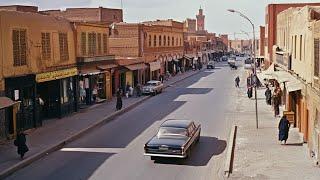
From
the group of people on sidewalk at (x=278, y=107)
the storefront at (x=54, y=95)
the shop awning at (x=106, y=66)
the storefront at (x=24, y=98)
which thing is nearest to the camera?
the group of people on sidewalk at (x=278, y=107)

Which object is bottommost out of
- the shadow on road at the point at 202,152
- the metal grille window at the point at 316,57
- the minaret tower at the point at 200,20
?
the shadow on road at the point at 202,152

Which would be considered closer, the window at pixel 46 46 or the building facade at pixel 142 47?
the window at pixel 46 46

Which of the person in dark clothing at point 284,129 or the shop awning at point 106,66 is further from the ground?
the shop awning at point 106,66

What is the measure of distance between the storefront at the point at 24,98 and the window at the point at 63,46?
4872 millimetres

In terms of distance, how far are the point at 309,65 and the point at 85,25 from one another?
20.0 meters

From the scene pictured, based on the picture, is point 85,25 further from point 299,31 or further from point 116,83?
point 299,31

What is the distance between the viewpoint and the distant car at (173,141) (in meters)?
19.8

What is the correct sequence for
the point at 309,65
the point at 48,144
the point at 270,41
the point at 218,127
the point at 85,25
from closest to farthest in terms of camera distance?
the point at 309,65 → the point at 48,144 → the point at 218,127 → the point at 85,25 → the point at 270,41

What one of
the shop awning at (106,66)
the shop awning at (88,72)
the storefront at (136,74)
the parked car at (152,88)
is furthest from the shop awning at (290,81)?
the storefront at (136,74)

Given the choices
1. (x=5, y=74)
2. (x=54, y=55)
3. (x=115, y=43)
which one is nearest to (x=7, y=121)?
(x=5, y=74)

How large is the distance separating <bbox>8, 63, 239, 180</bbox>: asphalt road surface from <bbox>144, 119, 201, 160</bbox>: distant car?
442mm

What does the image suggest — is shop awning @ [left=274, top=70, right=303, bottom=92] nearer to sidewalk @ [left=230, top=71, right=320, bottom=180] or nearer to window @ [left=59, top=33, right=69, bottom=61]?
sidewalk @ [left=230, top=71, right=320, bottom=180]

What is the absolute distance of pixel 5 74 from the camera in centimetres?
2494

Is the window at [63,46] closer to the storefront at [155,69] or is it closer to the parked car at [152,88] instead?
the parked car at [152,88]
